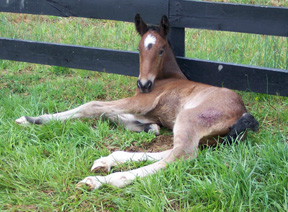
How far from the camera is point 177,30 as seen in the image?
195 inches

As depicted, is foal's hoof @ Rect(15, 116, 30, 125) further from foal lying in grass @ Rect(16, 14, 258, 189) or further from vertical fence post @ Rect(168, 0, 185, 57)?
vertical fence post @ Rect(168, 0, 185, 57)

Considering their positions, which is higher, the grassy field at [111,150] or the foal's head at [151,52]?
the foal's head at [151,52]

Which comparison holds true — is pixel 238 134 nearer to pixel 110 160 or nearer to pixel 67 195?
pixel 110 160

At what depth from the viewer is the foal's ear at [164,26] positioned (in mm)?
4629

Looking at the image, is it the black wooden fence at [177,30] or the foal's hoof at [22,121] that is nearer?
the foal's hoof at [22,121]

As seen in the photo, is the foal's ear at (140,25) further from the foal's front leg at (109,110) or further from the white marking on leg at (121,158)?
the white marking on leg at (121,158)

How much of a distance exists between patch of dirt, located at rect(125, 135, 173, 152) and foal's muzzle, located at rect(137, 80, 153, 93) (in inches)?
22.7

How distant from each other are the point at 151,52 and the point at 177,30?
0.60 metres

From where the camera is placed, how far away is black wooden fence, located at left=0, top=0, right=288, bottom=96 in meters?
4.43

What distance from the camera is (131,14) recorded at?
513 cm

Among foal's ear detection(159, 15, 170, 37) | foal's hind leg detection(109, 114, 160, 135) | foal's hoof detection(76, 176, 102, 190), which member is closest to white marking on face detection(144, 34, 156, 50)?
foal's ear detection(159, 15, 170, 37)

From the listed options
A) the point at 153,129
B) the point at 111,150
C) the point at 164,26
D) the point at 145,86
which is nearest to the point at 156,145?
the point at 153,129

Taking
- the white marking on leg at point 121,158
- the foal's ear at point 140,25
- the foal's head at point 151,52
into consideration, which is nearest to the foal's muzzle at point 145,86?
the foal's head at point 151,52

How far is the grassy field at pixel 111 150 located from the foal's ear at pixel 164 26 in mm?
1117
